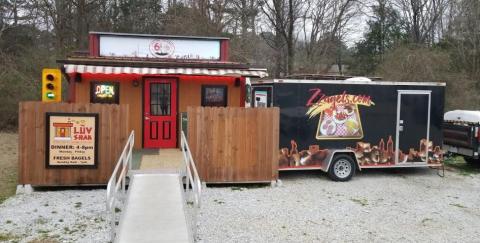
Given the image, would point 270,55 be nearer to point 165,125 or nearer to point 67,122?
point 165,125

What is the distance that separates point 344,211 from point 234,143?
123 inches

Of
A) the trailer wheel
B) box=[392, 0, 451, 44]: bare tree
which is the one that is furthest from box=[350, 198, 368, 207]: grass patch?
box=[392, 0, 451, 44]: bare tree

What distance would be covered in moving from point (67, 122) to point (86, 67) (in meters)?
2.36

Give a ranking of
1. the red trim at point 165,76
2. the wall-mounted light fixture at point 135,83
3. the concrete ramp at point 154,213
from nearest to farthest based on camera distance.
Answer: the concrete ramp at point 154,213 → the red trim at point 165,76 → the wall-mounted light fixture at point 135,83

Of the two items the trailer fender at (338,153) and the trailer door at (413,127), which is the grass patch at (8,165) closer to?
the trailer fender at (338,153)

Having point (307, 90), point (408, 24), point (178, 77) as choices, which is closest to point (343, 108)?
point (307, 90)

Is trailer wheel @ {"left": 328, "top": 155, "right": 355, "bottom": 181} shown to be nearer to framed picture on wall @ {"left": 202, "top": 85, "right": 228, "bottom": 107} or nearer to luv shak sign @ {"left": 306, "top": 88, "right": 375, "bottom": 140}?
luv shak sign @ {"left": 306, "top": 88, "right": 375, "bottom": 140}

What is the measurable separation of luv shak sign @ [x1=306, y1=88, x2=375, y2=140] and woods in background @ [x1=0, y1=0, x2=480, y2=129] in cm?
1193

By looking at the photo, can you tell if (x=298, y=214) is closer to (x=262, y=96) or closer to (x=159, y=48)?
(x=262, y=96)

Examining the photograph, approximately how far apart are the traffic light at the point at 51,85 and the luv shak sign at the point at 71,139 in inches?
18.1

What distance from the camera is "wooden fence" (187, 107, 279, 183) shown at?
36.1ft

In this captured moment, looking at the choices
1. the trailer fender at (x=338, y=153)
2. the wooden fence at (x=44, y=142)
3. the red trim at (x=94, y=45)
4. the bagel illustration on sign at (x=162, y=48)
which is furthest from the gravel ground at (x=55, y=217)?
the bagel illustration on sign at (x=162, y=48)

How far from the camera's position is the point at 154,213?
7.55 meters

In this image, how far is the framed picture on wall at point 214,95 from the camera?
14.2 meters
